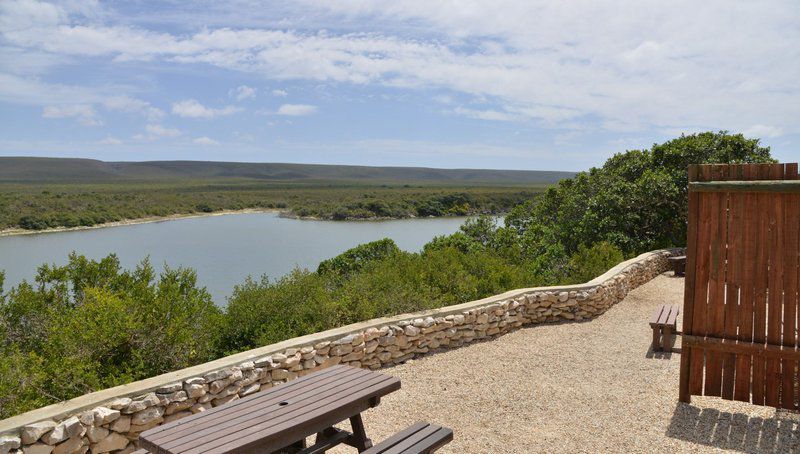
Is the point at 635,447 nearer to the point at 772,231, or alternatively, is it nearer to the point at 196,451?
the point at 772,231

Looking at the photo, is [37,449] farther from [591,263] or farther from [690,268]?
[591,263]

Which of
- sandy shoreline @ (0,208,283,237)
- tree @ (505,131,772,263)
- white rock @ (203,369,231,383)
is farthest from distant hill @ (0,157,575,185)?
white rock @ (203,369,231,383)

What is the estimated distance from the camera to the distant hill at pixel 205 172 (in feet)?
401

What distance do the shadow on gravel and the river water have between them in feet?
35.5

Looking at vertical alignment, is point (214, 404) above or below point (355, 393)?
below

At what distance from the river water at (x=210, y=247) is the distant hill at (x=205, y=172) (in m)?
86.1

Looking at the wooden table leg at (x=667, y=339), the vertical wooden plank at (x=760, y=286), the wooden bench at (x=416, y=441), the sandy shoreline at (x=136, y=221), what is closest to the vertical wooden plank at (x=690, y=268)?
the vertical wooden plank at (x=760, y=286)

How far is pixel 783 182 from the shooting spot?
4.72 meters

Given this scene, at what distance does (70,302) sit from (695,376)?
671 centimetres

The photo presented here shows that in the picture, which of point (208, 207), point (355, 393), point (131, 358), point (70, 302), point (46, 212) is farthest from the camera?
point (208, 207)

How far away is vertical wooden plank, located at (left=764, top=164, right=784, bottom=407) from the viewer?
15.7ft

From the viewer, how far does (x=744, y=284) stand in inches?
195

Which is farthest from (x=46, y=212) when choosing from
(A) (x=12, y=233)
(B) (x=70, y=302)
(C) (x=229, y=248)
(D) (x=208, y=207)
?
(B) (x=70, y=302)

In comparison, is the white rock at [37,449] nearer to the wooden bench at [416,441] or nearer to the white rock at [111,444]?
the white rock at [111,444]
